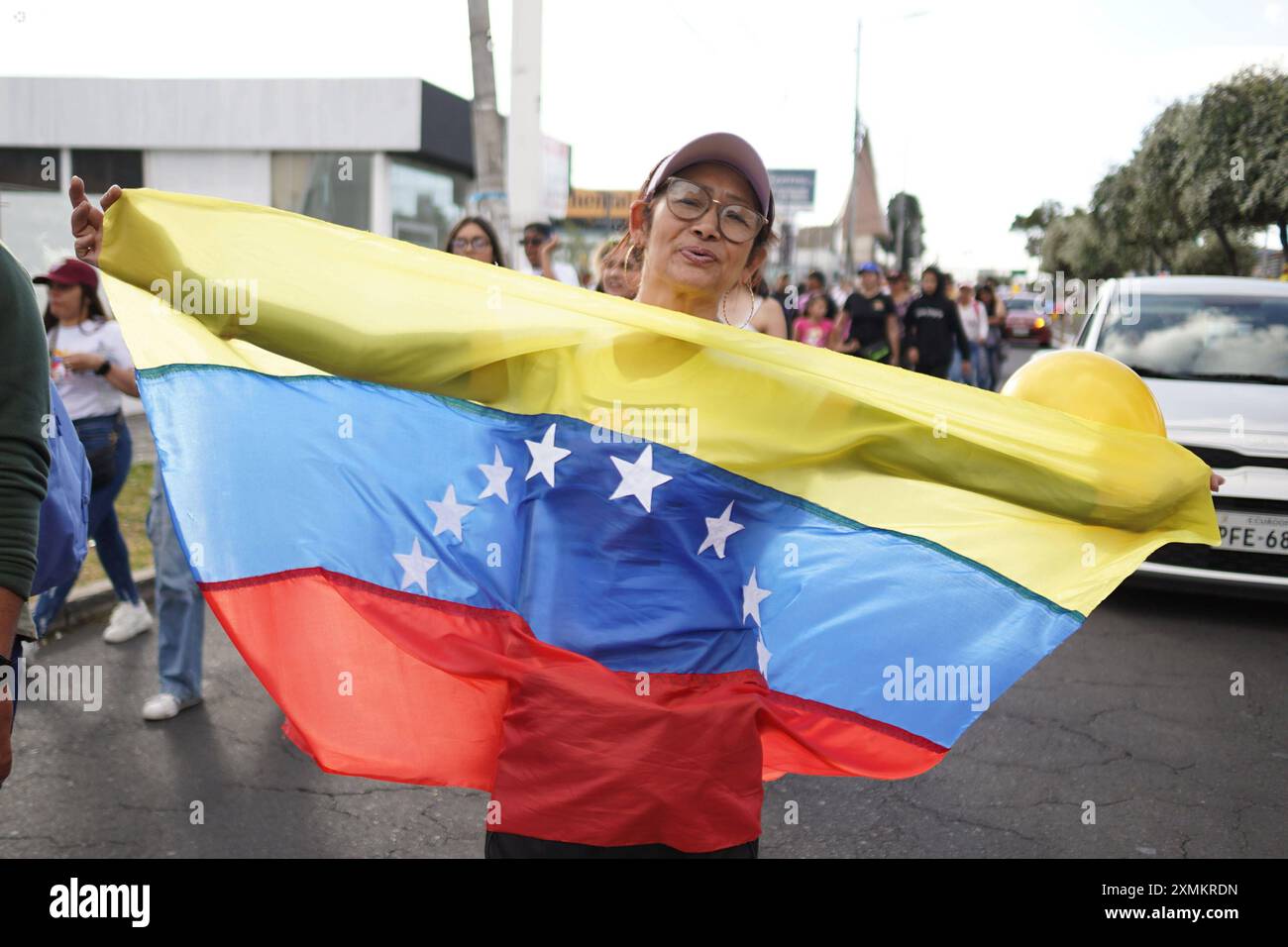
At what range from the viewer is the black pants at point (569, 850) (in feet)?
6.44

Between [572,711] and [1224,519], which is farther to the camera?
[1224,519]

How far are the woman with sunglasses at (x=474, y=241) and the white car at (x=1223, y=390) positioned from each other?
161 inches

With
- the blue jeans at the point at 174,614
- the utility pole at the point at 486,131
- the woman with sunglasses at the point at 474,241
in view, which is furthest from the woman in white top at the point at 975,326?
the blue jeans at the point at 174,614

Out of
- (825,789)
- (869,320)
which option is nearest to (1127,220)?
(869,320)

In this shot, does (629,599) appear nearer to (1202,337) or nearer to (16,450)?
(16,450)

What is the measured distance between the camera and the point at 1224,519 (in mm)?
6648

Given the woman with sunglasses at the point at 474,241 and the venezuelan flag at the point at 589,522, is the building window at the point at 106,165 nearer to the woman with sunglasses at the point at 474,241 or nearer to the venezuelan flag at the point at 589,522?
→ the woman with sunglasses at the point at 474,241

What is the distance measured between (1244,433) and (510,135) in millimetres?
6655

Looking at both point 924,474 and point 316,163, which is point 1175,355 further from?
point 316,163

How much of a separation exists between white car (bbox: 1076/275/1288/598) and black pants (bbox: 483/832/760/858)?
18.0ft

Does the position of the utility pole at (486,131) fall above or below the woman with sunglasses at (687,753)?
above

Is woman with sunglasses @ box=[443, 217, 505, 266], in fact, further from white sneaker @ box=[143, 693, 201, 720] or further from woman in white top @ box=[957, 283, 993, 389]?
woman in white top @ box=[957, 283, 993, 389]
